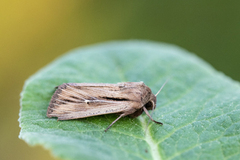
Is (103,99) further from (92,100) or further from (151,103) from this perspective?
(151,103)

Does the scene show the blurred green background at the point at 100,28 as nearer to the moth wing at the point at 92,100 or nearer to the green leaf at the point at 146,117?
the green leaf at the point at 146,117

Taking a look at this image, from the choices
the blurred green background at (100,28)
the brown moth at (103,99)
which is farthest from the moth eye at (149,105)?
the blurred green background at (100,28)

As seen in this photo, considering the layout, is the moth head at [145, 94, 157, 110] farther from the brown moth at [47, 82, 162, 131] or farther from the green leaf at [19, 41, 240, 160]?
the green leaf at [19, 41, 240, 160]

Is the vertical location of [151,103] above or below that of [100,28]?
below

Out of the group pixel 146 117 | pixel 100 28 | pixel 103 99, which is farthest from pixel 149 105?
pixel 100 28

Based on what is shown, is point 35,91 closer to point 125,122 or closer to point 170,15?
point 125,122

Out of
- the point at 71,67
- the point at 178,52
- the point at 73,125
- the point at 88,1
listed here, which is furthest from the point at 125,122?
the point at 88,1

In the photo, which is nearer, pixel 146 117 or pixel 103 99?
pixel 146 117
